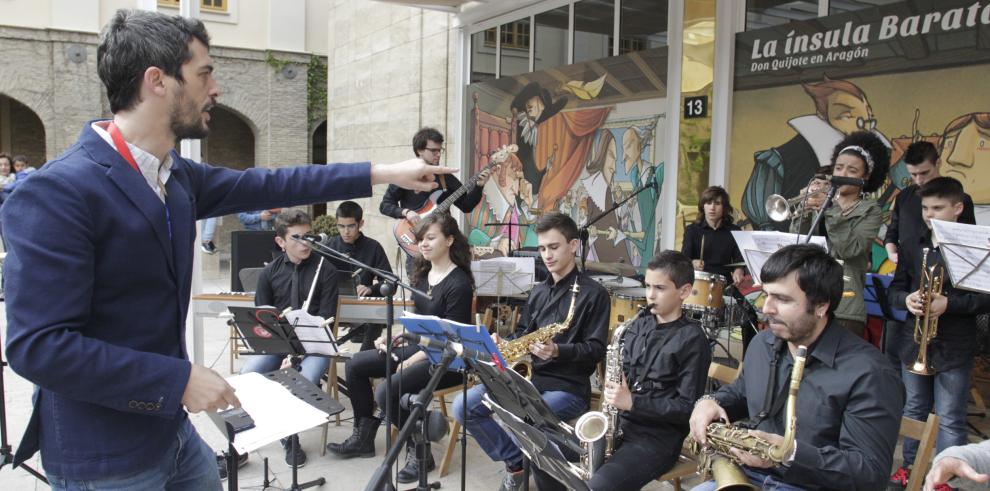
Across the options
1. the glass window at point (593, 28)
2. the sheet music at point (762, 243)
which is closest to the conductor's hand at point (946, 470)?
the sheet music at point (762, 243)

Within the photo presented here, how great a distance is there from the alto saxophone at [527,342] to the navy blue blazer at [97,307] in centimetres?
240

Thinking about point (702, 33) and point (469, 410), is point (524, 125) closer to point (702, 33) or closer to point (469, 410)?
point (702, 33)

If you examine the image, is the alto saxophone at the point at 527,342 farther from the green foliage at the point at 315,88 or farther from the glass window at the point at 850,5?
the green foliage at the point at 315,88

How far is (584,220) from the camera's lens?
389 inches

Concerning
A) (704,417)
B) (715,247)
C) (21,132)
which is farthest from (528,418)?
(21,132)

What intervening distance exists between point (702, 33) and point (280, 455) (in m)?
5.74

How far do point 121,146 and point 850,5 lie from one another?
6.50 metres

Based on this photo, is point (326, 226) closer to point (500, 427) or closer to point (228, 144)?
point (500, 427)

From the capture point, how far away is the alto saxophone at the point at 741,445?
257 centimetres

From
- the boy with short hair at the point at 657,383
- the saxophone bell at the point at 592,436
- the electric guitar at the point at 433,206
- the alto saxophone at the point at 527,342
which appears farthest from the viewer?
the electric guitar at the point at 433,206

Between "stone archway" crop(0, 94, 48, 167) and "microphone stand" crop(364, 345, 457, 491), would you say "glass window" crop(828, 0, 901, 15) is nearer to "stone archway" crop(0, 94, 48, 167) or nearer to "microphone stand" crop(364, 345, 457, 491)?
"microphone stand" crop(364, 345, 457, 491)

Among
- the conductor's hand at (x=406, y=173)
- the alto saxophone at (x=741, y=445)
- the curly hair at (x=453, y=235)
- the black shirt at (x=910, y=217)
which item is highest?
the conductor's hand at (x=406, y=173)

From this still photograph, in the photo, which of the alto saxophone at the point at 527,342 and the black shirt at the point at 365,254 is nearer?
the alto saxophone at the point at 527,342

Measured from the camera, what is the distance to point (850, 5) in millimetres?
6598
